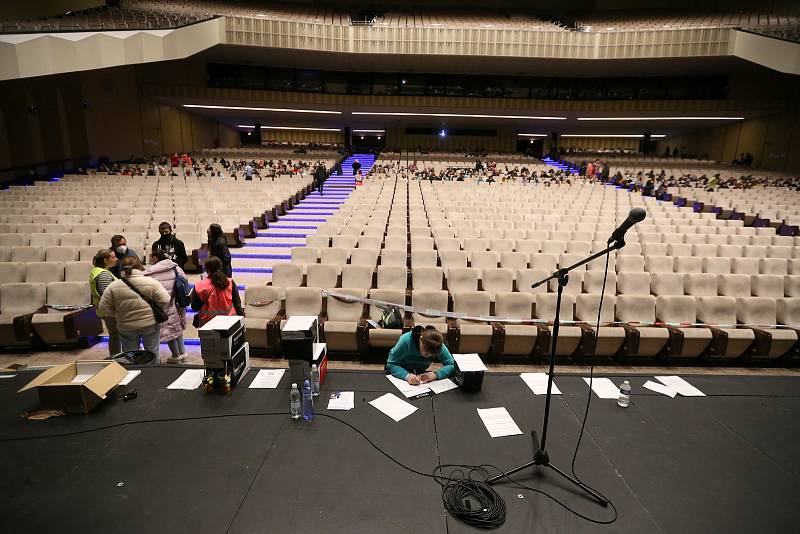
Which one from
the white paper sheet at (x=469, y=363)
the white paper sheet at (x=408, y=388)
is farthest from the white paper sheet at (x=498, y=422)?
the white paper sheet at (x=408, y=388)

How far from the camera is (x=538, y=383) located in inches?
112

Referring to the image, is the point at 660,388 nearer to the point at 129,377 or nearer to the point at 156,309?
the point at 129,377

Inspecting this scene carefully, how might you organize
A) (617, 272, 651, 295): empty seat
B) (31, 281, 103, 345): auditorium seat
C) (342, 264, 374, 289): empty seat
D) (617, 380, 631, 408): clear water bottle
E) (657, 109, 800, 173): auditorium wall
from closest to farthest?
(617, 380, 631, 408): clear water bottle, (31, 281, 103, 345): auditorium seat, (342, 264, 374, 289): empty seat, (617, 272, 651, 295): empty seat, (657, 109, 800, 173): auditorium wall

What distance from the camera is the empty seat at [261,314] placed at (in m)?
4.48

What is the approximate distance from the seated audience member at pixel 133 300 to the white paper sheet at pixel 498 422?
296 centimetres

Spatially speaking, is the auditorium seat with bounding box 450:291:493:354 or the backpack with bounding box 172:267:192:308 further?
the auditorium seat with bounding box 450:291:493:354

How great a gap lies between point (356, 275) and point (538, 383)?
3167mm

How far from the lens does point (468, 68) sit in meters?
23.1

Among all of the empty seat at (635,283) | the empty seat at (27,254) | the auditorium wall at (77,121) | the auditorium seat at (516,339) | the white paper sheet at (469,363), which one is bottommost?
the auditorium seat at (516,339)

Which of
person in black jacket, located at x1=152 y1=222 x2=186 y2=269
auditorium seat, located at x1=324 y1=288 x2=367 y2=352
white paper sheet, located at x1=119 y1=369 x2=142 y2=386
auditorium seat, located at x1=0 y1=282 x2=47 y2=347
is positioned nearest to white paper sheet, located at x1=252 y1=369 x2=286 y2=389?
white paper sheet, located at x1=119 y1=369 x2=142 y2=386

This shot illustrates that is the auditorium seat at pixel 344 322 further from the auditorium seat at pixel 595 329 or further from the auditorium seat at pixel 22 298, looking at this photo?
the auditorium seat at pixel 22 298

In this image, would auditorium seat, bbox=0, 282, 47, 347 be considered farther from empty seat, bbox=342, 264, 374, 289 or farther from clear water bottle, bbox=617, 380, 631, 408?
clear water bottle, bbox=617, 380, 631, 408

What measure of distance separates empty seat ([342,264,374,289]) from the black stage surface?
2.73 metres

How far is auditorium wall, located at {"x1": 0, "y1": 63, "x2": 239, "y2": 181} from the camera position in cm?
1318
